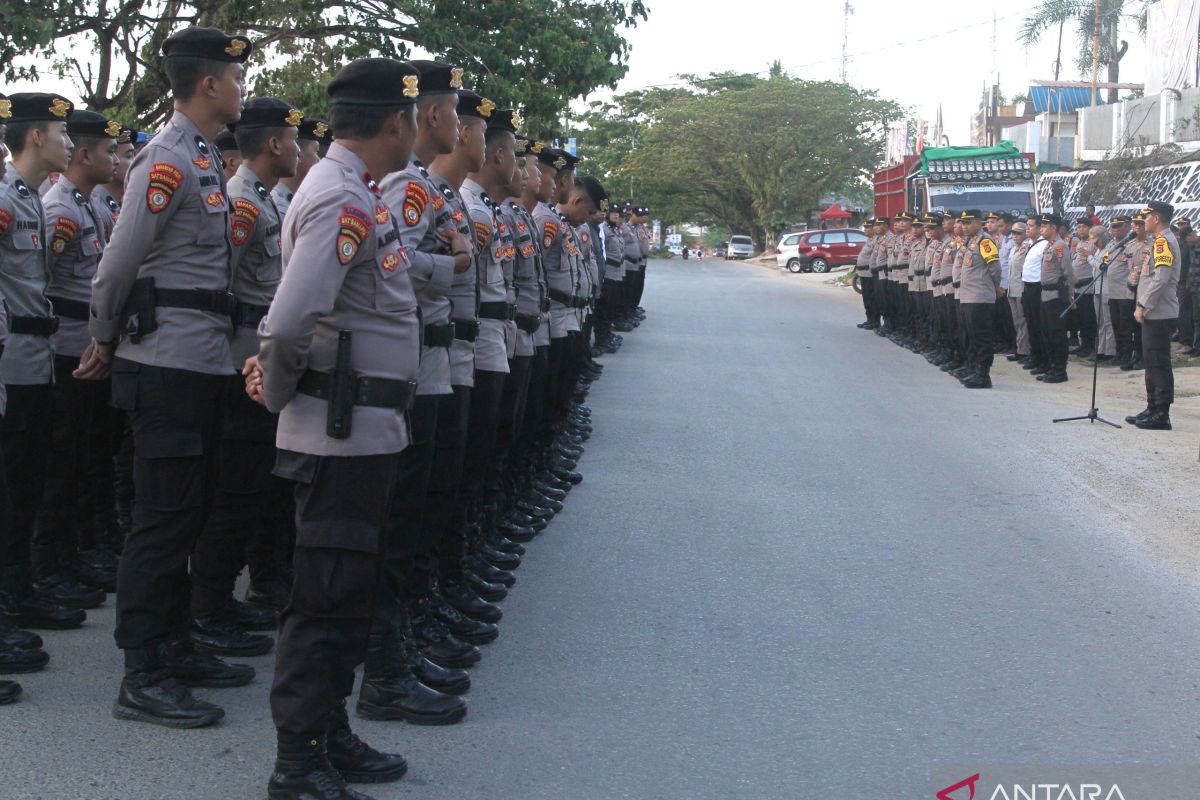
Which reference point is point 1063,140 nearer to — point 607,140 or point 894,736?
point 607,140

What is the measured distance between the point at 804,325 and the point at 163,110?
38.7ft

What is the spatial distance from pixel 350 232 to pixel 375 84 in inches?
20.0

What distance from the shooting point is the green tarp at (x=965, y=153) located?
77.2 feet

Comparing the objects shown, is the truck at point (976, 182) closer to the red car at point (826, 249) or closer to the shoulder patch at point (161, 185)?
the shoulder patch at point (161, 185)

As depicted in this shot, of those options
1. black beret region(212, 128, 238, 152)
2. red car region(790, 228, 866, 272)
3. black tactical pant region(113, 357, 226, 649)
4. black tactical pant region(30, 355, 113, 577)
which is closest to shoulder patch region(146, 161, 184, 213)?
black tactical pant region(113, 357, 226, 649)

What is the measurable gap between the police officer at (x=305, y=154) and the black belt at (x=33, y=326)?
1.13 metres

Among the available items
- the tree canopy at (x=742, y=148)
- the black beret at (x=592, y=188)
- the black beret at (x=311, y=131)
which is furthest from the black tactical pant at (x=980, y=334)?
the tree canopy at (x=742, y=148)

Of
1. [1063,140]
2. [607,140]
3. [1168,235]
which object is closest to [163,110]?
[1168,235]

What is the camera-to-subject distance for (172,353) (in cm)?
442

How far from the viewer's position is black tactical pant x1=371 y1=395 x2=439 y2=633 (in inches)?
171

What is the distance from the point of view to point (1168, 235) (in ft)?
39.2

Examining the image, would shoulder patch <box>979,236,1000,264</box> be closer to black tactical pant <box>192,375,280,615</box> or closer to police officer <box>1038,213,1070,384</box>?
police officer <box>1038,213,1070,384</box>

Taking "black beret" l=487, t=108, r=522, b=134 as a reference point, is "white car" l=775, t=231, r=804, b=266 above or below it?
below

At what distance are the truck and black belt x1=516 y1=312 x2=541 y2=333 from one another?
1653cm
